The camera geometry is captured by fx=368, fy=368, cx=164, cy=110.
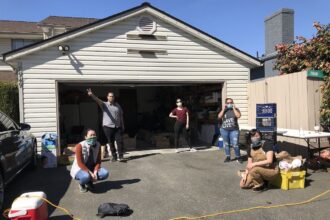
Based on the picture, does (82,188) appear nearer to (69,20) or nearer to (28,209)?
(28,209)

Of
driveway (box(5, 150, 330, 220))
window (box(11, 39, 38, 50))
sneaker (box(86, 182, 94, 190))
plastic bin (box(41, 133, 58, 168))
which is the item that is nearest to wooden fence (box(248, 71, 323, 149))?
driveway (box(5, 150, 330, 220))

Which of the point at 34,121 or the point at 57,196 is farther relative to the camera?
the point at 34,121

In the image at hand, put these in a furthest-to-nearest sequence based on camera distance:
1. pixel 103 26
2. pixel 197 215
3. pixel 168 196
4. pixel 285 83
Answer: pixel 103 26
pixel 285 83
pixel 168 196
pixel 197 215

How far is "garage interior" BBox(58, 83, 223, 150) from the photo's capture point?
41.7ft

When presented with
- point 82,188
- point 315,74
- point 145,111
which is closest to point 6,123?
point 82,188

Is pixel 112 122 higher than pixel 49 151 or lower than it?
higher

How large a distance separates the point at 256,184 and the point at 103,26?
6.72m

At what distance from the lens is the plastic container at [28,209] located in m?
4.62

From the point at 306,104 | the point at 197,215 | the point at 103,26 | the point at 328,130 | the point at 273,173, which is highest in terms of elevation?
the point at 103,26

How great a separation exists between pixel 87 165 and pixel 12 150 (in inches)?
52.7

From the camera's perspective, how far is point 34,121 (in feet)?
34.0

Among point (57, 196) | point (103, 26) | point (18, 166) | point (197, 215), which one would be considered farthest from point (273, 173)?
point (103, 26)

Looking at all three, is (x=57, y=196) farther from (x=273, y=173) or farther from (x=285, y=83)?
(x=285, y=83)

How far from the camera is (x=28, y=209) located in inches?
183
